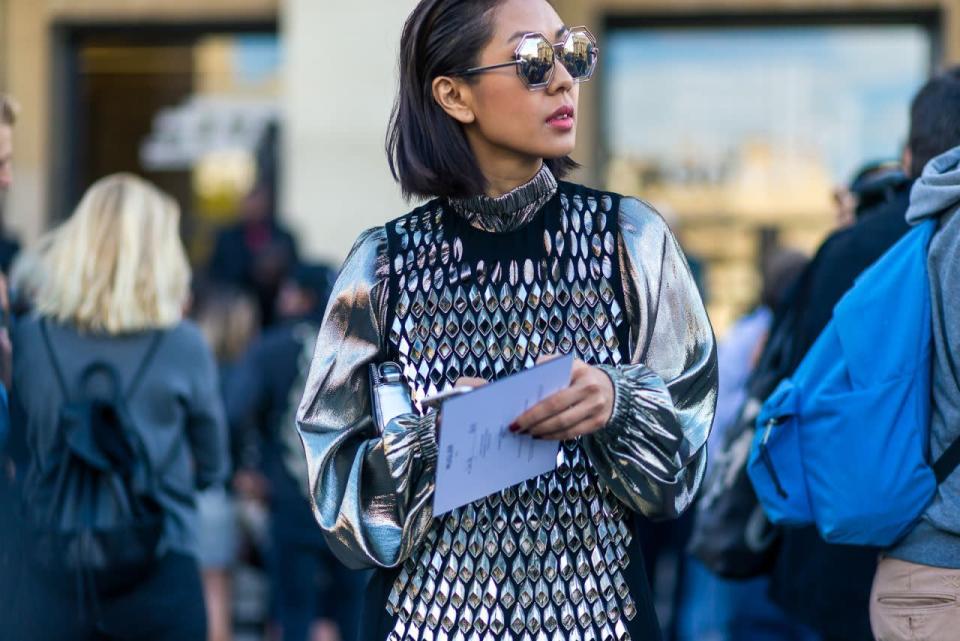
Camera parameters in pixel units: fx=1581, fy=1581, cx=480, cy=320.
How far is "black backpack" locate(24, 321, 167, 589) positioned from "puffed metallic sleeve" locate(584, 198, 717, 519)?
2298 mm

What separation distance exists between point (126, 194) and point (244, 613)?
4997mm

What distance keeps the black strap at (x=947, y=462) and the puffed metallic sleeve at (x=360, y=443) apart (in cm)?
122

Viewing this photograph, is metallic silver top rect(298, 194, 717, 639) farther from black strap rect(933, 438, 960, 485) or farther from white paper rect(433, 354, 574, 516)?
black strap rect(933, 438, 960, 485)

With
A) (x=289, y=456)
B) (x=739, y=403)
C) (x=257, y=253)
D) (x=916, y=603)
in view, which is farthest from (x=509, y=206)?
(x=257, y=253)

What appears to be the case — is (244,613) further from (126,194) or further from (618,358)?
(618,358)

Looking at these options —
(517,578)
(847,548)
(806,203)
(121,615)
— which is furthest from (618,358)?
(806,203)

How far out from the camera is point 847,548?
166 inches

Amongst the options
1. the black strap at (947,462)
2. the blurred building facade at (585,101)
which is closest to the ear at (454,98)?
the black strap at (947,462)

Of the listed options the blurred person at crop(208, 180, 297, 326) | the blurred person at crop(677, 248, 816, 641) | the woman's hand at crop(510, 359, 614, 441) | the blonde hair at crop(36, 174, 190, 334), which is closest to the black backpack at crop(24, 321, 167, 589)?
the blonde hair at crop(36, 174, 190, 334)

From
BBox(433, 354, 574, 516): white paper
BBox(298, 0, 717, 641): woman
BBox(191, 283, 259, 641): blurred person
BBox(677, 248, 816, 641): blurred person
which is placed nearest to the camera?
BBox(433, 354, 574, 516): white paper

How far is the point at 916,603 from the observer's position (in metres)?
3.33

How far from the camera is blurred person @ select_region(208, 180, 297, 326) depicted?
9820mm

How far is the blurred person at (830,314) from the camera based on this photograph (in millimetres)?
3883

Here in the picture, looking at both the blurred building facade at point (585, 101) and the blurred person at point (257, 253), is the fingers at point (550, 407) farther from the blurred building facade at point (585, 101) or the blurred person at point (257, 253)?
the blurred building facade at point (585, 101)
